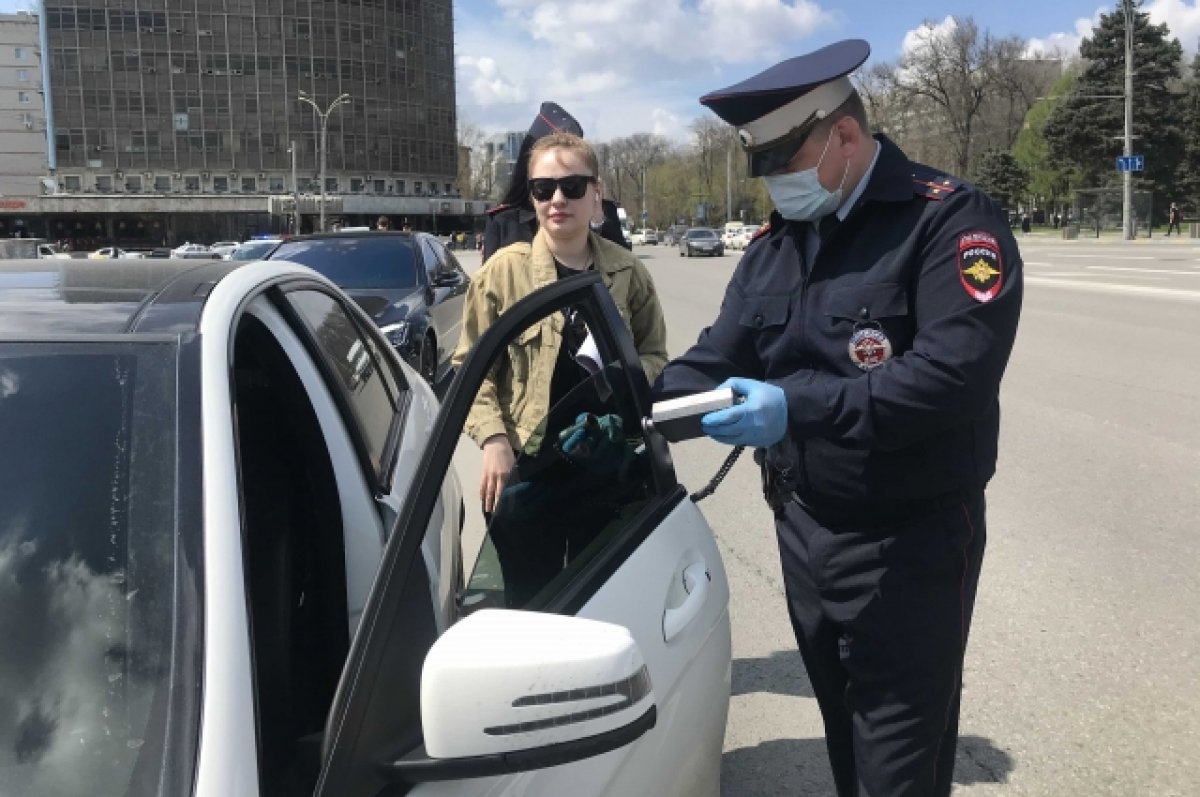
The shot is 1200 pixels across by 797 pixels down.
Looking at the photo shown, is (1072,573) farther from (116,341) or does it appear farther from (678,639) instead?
(116,341)

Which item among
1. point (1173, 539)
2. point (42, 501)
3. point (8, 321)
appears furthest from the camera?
point (1173, 539)

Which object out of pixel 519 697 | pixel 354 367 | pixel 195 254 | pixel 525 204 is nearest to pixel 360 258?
pixel 195 254

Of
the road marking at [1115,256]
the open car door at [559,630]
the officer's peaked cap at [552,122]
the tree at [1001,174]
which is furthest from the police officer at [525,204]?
the tree at [1001,174]

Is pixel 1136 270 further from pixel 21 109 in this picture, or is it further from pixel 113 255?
pixel 21 109

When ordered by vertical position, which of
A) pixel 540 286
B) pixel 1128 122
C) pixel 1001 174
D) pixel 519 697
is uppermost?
pixel 1001 174

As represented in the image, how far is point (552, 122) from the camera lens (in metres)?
3.94

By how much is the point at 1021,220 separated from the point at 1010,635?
2734 inches

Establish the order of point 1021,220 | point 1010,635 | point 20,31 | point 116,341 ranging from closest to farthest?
1. point 116,341
2. point 1010,635
3. point 1021,220
4. point 20,31

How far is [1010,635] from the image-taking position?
13.1 feet

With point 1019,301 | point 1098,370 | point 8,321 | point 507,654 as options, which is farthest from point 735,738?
point 1098,370

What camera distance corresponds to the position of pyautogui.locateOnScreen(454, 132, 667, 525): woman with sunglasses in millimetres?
2445

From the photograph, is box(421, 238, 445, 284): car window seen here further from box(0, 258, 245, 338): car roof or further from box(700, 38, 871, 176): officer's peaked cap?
box(700, 38, 871, 176): officer's peaked cap

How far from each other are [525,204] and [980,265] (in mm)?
2047

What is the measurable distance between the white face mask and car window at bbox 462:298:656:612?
0.56 meters
